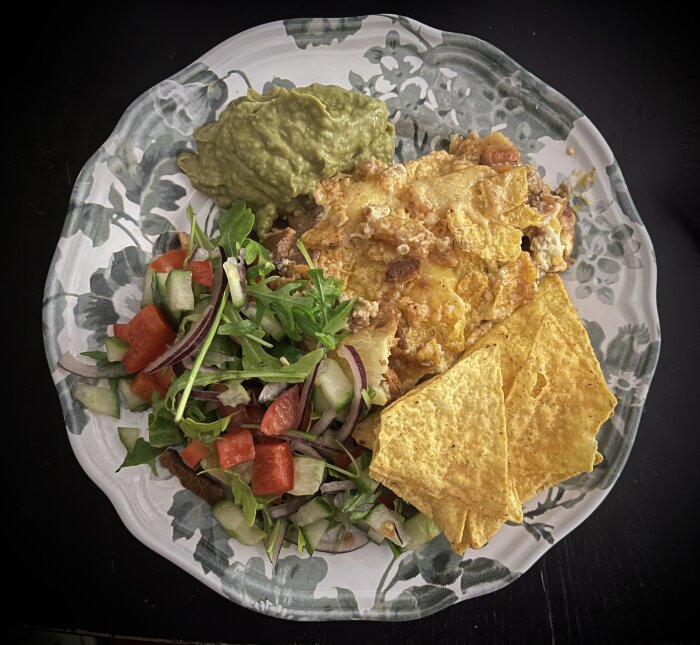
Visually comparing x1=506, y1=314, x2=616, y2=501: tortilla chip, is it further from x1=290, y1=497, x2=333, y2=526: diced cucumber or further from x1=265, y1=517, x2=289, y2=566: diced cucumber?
x1=265, y1=517, x2=289, y2=566: diced cucumber

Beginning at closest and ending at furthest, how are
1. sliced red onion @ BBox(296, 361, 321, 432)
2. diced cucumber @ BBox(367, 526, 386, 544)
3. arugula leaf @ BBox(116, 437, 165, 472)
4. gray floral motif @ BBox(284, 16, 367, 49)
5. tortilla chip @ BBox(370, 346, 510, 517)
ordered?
tortilla chip @ BBox(370, 346, 510, 517), sliced red onion @ BBox(296, 361, 321, 432), arugula leaf @ BBox(116, 437, 165, 472), diced cucumber @ BBox(367, 526, 386, 544), gray floral motif @ BBox(284, 16, 367, 49)

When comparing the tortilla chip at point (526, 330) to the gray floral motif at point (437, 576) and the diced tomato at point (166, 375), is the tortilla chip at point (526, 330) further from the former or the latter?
the diced tomato at point (166, 375)

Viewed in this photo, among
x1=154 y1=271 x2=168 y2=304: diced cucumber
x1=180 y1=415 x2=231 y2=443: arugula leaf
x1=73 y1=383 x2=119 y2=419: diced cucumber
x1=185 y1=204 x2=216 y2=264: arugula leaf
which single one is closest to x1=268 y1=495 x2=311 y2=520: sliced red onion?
x1=180 y1=415 x2=231 y2=443: arugula leaf

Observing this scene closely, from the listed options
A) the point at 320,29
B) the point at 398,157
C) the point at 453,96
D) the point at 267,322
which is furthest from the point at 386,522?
the point at 320,29

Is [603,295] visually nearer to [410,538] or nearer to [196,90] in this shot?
Answer: [410,538]

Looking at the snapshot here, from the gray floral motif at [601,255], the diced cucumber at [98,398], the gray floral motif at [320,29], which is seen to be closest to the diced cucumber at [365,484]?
the diced cucumber at [98,398]

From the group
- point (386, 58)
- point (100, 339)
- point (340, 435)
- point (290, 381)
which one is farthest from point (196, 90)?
point (340, 435)
